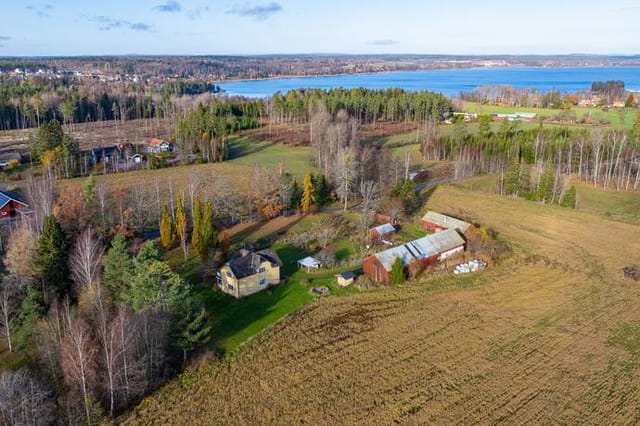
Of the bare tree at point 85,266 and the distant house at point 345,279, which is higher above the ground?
the bare tree at point 85,266

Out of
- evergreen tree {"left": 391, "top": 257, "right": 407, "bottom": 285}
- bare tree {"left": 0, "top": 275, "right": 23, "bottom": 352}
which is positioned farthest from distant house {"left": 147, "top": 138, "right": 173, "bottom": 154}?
evergreen tree {"left": 391, "top": 257, "right": 407, "bottom": 285}

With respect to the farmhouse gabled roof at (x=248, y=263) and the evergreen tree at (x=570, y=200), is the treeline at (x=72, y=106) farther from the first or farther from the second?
the evergreen tree at (x=570, y=200)

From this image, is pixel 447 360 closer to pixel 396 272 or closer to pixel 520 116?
pixel 396 272

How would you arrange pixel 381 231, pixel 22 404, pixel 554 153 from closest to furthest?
pixel 22 404 → pixel 381 231 → pixel 554 153

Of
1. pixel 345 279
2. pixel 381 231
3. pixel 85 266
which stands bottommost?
pixel 345 279

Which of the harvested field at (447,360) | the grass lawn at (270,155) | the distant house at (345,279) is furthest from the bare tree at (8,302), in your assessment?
the grass lawn at (270,155)

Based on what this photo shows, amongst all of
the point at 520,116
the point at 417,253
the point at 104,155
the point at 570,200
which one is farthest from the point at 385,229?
the point at 520,116
